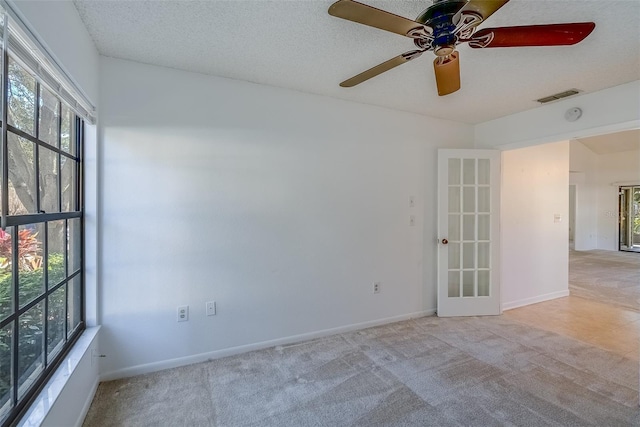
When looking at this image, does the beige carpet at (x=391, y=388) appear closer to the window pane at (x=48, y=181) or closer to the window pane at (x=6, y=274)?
the window pane at (x=6, y=274)

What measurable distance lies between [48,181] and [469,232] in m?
3.87

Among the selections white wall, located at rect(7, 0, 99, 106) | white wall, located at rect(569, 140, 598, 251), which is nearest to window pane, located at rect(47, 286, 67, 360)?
white wall, located at rect(7, 0, 99, 106)

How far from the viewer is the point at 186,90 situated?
235 centimetres

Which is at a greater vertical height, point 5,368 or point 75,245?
point 75,245

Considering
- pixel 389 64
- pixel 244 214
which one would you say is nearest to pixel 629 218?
pixel 389 64

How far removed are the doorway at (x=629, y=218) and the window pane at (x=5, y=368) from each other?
12.1 metres

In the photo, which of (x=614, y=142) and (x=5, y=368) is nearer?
(x=5, y=368)

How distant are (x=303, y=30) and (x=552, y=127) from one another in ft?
9.13

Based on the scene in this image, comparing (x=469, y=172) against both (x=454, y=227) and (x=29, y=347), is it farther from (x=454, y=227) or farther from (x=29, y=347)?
(x=29, y=347)

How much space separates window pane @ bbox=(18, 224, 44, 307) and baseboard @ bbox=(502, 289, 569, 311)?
438 cm

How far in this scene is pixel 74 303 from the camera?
1.97 m

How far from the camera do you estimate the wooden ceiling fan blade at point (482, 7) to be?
1099mm

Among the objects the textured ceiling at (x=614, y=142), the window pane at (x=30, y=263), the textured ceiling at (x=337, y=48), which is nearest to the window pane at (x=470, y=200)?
the textured ceiling at (x=337, y=48)

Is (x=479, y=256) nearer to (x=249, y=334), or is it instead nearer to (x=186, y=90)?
(x=249, y=334)
